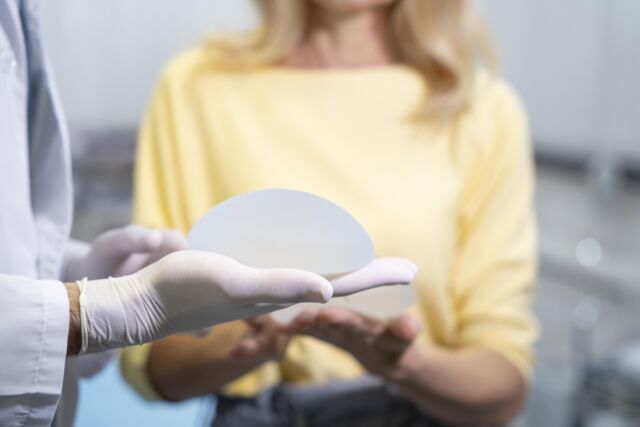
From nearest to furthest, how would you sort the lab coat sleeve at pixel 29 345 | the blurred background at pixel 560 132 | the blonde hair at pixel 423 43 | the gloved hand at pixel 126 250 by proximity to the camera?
the lab coat sleeve at pixel 29 345 → the gloved hand at pixel 126 250 → the blonde hair at pixel 423 43 → the blurred background at pixel 560 132

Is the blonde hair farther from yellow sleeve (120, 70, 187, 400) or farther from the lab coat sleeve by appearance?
the lab coat sleeve

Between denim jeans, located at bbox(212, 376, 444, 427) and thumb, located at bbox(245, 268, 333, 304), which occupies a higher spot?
thumb, located at bbox(245, 268, 333, 304)

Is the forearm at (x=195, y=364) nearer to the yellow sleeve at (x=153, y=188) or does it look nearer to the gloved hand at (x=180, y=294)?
the yellow sleeve at (x=153, y=188)

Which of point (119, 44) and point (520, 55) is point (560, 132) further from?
point (119, 44)

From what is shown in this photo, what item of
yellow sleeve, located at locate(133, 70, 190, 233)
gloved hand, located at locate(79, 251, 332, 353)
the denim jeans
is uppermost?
gloved hand, located at locate(79, 251, 332, 353)

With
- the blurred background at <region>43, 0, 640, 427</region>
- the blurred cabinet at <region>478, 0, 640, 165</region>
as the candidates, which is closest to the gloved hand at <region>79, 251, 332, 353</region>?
the blurred background at <region>43, 0, 640, 427</region>

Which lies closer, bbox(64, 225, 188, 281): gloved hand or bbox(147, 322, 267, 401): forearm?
bbox(64, 225, 188, 281): gloved hand

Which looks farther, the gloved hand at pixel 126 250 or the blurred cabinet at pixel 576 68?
the blurred cabinet at pixel 576 68

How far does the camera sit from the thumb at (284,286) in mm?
337

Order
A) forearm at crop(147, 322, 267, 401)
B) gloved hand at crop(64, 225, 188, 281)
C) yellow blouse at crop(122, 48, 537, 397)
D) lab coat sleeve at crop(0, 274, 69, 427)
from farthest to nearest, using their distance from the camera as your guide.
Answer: yellow blouse at crop(122, 48, 537, 397), forearm at crop(147, 322, 267, 401), gloved hand at crop(64, 225, 188, 281), lab coat sleeve at crop(0, 274, 69, 427)

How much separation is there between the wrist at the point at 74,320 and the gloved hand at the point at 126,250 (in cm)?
8

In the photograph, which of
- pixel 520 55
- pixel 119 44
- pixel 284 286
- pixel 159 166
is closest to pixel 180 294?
pixel 284 286

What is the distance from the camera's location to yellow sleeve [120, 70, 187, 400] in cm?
66

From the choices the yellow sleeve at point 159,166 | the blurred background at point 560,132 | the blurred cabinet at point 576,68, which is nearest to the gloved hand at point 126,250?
the yellow sleeve at point 159,166
